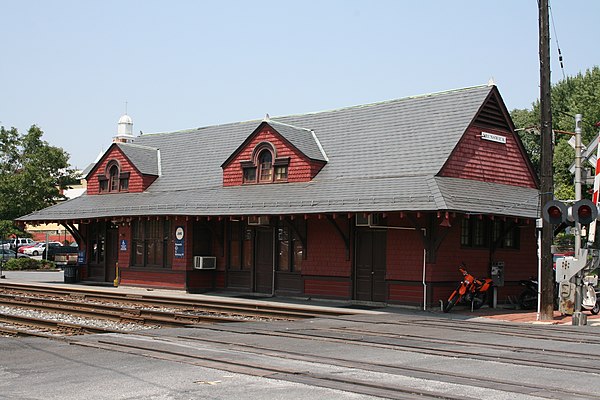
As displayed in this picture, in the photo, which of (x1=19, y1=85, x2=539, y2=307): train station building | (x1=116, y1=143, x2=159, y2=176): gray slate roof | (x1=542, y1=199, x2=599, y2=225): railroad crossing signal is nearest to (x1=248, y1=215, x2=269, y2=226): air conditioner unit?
(x1=19, y1=85, x2=539, y2=307): train station building

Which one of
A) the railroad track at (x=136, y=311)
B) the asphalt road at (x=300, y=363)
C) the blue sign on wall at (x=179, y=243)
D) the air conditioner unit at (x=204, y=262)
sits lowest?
the railroad track at (x=136, y=311)

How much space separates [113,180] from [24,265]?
14.8m

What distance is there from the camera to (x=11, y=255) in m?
57.9

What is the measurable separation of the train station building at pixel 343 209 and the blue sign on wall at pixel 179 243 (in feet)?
0.13

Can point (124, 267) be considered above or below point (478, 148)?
below

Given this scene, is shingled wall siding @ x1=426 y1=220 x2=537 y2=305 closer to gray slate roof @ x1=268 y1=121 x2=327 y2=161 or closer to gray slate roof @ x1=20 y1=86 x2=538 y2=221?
gray slate roof @ x1=20 y1=86 x2=538 y2=221

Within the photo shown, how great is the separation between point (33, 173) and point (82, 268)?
21.2 meters

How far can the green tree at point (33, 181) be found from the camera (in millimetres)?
51812

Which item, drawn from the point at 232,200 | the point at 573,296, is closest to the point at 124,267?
the point at 232,200

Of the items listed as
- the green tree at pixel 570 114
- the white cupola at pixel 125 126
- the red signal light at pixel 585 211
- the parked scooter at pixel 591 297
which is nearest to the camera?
the red signal light at pixel 585 211

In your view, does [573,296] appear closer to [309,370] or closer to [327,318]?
[327,318]

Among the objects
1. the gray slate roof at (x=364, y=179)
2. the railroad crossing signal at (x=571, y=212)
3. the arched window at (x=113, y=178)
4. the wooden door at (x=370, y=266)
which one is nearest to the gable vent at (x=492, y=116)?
Answer: the gray slate roof at (x=364, y=179)

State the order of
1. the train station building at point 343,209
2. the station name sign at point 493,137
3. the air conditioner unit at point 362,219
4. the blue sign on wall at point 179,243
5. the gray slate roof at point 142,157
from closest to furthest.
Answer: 1. the train station building at point 343,209
2. the air conditioner unit at point 362,219
3. the station name sign at point 493,137
4. the blue sign on wall at point 179,243
5. the gray slate roof at point 142,157

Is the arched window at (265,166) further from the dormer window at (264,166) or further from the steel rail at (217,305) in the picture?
the steel rail at (217,305)
